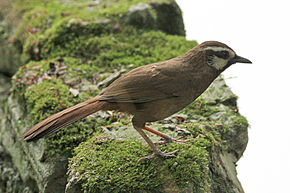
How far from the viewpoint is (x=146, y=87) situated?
12.6 ft

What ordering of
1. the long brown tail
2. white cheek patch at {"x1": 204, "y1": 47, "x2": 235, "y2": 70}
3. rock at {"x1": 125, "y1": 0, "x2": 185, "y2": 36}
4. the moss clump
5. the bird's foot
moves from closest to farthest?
→ 1. the moss clump
2. the long brown tail
3. the bird's foot
4. white cheek patch at {"x1": 204, "y1": 47, "x2": 235, "y2": 70}
5. rock at {"x1": 125, "y1": 0, "x2": 185, "y2": 36}

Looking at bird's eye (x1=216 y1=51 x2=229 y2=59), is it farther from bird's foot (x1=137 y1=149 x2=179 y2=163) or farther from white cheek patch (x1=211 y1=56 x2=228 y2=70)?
bird's foot (x1=137 y1=149 x2=179 y2=163)

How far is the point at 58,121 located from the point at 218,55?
1.96m

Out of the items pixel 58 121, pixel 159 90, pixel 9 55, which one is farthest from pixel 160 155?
pixel 9 55

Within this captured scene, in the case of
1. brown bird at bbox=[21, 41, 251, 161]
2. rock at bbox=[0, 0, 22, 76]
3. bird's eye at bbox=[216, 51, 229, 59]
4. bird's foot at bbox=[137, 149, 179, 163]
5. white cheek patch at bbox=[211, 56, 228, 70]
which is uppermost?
bird's eye at bbox=[216, 51, 229, 59]

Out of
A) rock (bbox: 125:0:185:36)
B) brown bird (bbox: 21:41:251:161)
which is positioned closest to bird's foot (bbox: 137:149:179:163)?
brown bird (bbox: 21:41:251:161)

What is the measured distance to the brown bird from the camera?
379 centimetres

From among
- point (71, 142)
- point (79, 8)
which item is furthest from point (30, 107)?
point (79, 8)

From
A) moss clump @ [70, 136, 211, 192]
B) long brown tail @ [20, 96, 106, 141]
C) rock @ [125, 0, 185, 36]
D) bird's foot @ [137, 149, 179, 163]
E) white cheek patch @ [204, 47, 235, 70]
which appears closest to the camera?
moss clump @ [70, 136, 211, 192]

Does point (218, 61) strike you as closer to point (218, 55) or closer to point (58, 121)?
point (218, 55)

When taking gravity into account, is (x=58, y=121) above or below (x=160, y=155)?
above

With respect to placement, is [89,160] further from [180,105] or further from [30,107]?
[30,107]

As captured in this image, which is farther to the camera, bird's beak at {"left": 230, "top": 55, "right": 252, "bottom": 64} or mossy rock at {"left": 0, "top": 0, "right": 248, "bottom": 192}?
bird's beak at {"left": 230, "top": 55, "right": 252, "bottom": 64}

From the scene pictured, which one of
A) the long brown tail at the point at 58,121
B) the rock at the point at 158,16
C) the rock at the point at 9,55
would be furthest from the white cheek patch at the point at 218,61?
the rock at the point at 9,55
